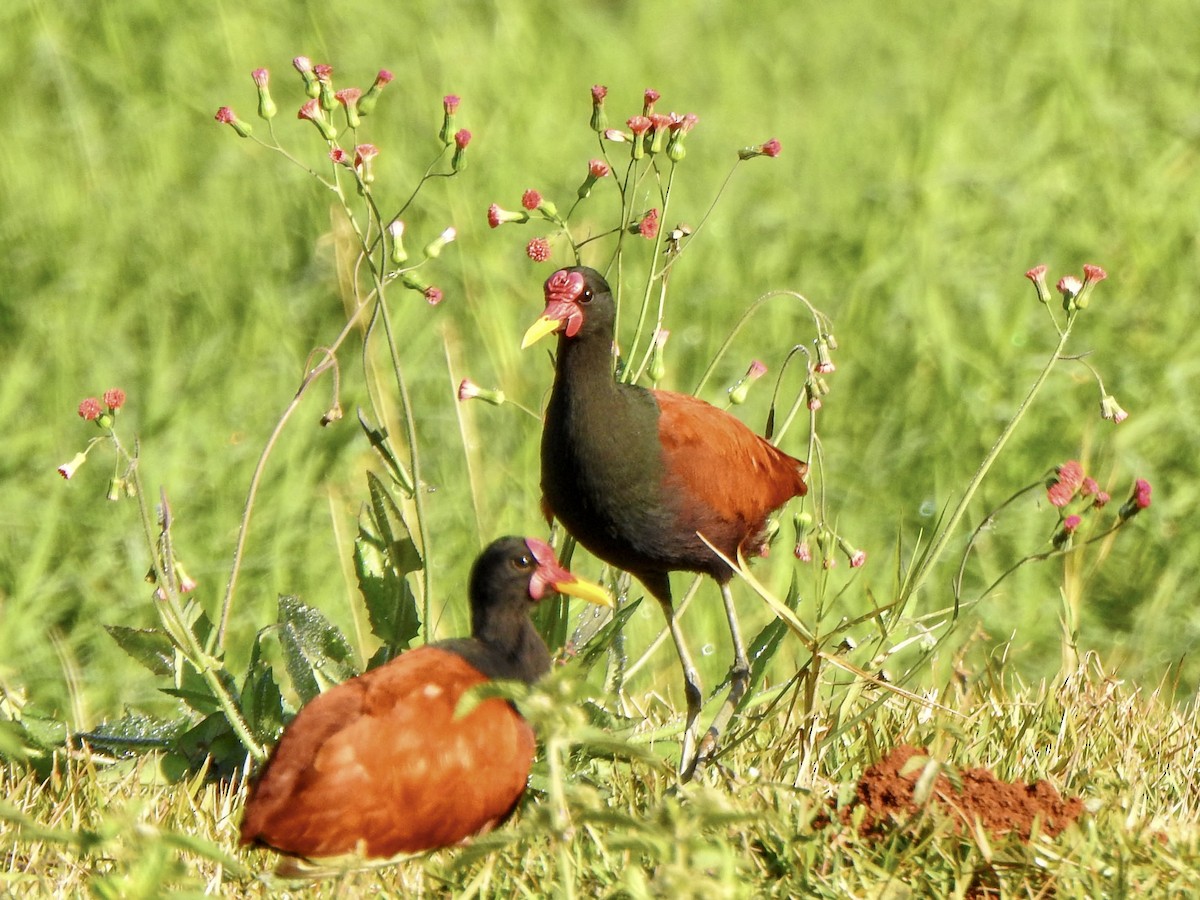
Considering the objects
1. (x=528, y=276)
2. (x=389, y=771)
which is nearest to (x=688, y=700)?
(x=389, y=771)

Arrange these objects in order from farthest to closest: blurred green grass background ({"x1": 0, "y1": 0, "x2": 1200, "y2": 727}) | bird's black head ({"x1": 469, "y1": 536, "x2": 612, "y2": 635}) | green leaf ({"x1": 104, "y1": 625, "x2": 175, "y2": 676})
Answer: blurred green grass background ({"x1": 0, "y1": 0, "x2": 1200, "y2": 727}), green leaf ({"x1": 104, "y1": 625, "x2": 175, "y2": 676}), bird's black head ({"x1": 469, "y1": 536, "x2": 612, "y2": 635})

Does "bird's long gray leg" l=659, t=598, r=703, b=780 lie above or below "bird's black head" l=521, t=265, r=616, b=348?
below

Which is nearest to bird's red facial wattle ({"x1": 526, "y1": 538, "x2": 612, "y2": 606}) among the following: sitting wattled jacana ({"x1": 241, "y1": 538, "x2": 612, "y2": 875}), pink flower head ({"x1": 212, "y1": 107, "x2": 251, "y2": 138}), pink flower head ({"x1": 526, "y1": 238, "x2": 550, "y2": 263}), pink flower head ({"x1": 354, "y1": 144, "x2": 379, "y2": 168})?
sitting wattled jacana ({"x1": 241, "y1": 538, "x2": 612, "y2": 875})

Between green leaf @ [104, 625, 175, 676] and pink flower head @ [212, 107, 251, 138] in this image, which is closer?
pink flower head @ [212, 107, 251, 138]

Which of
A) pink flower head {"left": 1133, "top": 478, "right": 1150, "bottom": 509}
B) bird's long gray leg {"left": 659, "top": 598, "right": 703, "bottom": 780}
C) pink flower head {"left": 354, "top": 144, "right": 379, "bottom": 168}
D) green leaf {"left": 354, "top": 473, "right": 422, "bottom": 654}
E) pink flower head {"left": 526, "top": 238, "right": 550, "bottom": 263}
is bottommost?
bird's long gray leg {"left": 659, "top": 598, "right": 703, "bottom": 780}

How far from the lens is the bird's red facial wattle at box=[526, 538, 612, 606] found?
3.34 metres

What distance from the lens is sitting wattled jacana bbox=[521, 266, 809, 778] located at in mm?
3590

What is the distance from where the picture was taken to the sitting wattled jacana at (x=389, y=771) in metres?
2.97

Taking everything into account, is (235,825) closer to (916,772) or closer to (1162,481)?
(916,772)

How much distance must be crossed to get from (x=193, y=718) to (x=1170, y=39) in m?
5.46

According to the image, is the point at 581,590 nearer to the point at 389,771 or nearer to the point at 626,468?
the point at 626,468

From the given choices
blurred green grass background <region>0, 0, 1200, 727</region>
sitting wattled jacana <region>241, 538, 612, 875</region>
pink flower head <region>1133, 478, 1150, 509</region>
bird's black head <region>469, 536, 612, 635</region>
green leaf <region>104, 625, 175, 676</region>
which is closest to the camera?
sitting wattled jacana <region>241, 538, 612, 875</region>

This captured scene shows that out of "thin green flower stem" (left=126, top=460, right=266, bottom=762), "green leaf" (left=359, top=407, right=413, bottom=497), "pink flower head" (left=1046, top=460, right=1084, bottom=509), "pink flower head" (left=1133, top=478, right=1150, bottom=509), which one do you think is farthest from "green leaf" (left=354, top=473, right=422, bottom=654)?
"pink flower head" (left=1133, top=478, right=1150, bottom=509)

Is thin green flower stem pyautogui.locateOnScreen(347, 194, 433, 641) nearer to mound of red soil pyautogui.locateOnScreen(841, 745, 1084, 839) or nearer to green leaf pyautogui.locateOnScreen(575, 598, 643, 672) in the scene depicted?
green leaf pyautogui.locateOnScreen(575, 598, 643, 672)
